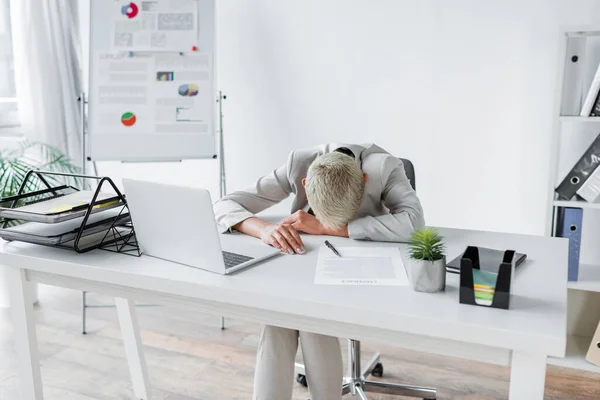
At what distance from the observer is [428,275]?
1.34 meters

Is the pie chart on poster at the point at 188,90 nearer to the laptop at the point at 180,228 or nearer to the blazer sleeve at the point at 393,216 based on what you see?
the blazer sleeve at the point at 393,216

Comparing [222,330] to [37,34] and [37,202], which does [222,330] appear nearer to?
[37,202]

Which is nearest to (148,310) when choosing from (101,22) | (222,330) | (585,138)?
(222,330)

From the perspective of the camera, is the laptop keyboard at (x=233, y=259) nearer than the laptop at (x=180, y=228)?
No

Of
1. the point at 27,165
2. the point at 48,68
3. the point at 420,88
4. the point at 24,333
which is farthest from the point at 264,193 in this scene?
the point at 48,68

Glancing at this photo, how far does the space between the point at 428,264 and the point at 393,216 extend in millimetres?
498

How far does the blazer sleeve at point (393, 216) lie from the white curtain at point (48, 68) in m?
2.37

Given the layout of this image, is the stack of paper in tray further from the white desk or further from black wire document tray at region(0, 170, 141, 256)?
black wire document tray at region(0, 170, 141, 256)

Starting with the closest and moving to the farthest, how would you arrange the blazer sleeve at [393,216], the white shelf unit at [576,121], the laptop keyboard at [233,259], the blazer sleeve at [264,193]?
the laptop keyboard at [233,259] < the blazer sleeve at [393,216] < the blazer sleeve at [264,193] < the white shelf unit at [576,121]

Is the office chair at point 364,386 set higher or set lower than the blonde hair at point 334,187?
lower

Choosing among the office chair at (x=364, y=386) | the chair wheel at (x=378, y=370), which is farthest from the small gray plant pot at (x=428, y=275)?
the chair wheel at (x=378, y=370)

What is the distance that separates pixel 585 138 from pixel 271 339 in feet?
5.95

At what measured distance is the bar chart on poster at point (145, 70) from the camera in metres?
3.08

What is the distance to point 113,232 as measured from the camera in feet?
5.82
